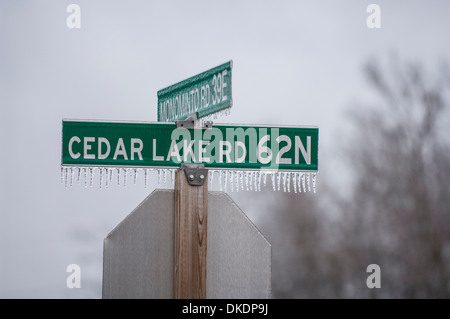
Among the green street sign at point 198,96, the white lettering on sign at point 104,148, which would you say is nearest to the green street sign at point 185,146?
the white lettering on sign at point 104,148

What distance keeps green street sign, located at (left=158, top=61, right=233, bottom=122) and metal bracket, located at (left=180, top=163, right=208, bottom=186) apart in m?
0.27

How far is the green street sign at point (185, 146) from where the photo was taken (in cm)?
487

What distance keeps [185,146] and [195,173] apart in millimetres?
177

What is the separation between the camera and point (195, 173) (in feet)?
15.7

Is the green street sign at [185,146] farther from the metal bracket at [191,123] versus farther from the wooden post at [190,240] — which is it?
the wooden post at [190,240]

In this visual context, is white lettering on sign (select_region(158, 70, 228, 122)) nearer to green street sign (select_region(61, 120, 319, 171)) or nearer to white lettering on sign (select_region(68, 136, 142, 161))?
green street sign (select_region(61, 120, 319, 171))

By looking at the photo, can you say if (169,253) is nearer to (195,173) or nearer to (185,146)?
(195,173)

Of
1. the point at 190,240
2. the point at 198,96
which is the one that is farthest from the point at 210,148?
the point at 190,240

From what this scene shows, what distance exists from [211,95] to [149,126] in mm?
336

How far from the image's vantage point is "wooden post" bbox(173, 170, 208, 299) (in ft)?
15.5

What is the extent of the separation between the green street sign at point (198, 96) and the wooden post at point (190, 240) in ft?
1.35

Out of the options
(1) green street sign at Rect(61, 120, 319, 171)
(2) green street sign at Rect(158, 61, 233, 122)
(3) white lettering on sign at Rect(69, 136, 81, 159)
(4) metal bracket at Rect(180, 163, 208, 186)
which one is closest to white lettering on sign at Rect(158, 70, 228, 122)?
(2) green street sign at Rect(158, 61, 233, 122)

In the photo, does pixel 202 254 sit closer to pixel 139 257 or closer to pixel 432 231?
pixel 139 257
